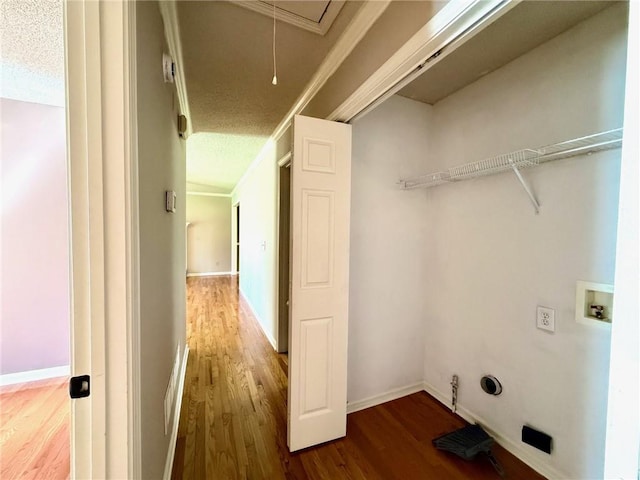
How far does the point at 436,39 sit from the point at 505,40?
87 centimetres

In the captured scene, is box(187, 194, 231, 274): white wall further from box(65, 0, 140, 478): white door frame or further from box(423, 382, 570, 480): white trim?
box(65, 0, 140, 478): white door frame

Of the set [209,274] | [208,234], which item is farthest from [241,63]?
[209,274]

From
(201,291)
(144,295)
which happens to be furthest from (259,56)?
(201,291)

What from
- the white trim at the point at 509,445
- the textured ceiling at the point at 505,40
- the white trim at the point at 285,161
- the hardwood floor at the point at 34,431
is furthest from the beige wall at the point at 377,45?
the hardwood floor at the point at 34,431

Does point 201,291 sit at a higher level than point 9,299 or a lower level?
lower

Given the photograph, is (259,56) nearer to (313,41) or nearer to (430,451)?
(313,41)

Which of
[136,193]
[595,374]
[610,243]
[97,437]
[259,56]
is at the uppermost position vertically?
[259,56]

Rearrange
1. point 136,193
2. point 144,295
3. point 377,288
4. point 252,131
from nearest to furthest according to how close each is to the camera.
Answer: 1. point 136,193
2. point 144,295
3. point 377,288
4. point 252,131

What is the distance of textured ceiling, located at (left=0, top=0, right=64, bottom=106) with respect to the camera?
1320mm

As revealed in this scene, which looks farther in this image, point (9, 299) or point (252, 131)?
point (252, 131)

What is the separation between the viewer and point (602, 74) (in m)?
1.29

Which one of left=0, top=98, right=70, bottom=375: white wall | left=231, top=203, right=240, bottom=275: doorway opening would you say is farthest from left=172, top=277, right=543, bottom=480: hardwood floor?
left=231, top=203, right=240, bottom=275: doorway opening

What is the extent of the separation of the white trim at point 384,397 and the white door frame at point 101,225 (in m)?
1.65

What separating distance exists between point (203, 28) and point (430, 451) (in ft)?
9.47
